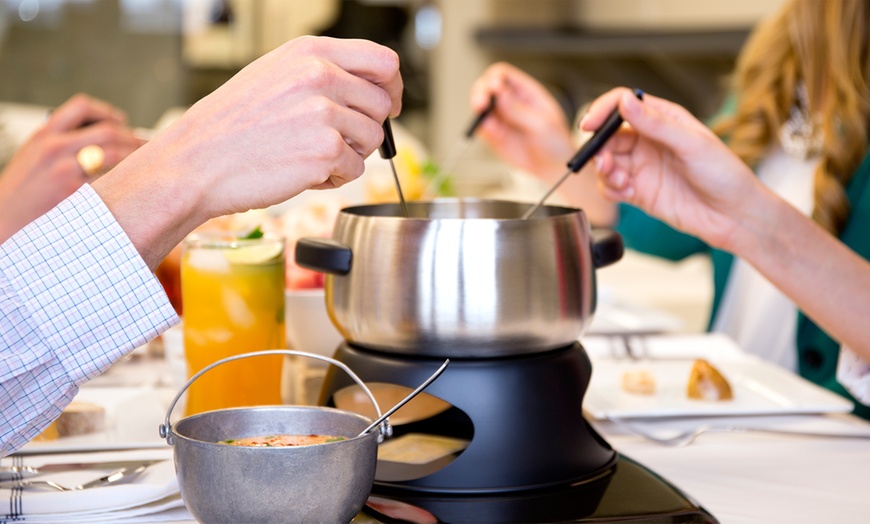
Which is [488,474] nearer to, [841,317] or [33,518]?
[33,518]

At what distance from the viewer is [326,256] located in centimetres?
81

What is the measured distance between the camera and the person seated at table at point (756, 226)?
3.43 ft

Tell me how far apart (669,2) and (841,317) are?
2.81m

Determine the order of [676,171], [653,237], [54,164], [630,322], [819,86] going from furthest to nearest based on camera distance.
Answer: [653,237] → [819,86] → [630,322] → [54,164] → [676,171]

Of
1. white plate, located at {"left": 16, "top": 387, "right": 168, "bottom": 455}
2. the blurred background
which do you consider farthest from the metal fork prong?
the blurred background

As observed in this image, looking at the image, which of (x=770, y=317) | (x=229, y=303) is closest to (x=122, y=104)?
(x=770, y=317)

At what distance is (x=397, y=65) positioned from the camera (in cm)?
73

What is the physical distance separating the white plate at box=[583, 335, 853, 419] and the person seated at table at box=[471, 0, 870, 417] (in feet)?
1.05

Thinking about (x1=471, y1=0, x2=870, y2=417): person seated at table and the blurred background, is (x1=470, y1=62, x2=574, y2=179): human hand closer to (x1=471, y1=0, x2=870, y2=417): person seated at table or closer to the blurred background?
(x1=471, y1=0, x2=870, y2=417): person seated at table

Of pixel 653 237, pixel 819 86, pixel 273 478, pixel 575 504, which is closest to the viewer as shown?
pixel 273 478

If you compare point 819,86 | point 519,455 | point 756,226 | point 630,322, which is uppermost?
point 819,86

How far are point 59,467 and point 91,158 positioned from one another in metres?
0.63

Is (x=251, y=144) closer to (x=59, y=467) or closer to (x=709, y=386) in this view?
(x=59, y=467)

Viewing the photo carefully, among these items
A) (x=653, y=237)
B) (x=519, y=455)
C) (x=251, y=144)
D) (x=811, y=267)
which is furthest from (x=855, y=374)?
(x=653, y=237)
